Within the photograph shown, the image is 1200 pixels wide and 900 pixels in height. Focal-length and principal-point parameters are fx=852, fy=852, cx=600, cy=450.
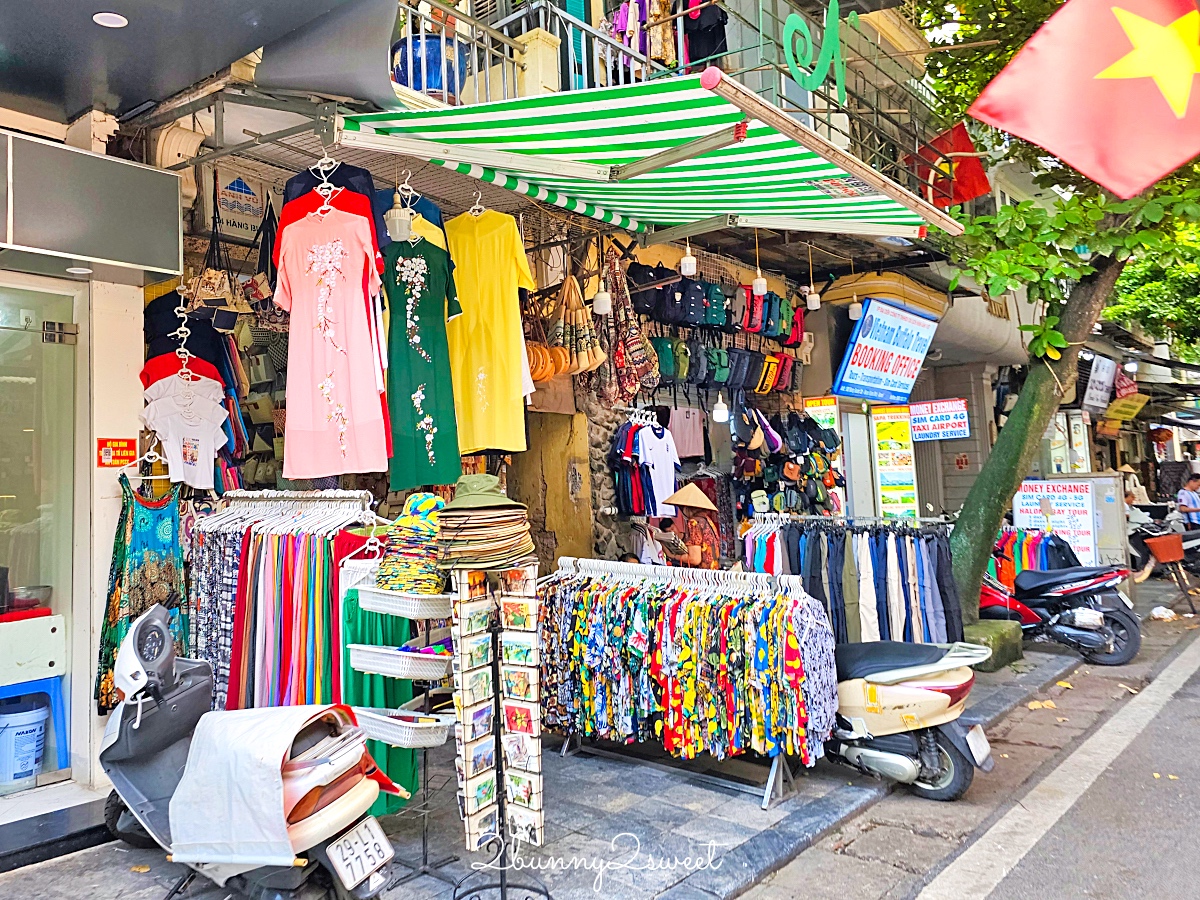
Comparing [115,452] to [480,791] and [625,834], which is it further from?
[625,834]

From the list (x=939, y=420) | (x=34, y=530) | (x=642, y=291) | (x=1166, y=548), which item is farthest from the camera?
(x=939, y=420)

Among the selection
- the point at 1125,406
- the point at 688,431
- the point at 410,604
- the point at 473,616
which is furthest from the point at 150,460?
the point at 1125,406

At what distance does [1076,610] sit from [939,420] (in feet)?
17.2

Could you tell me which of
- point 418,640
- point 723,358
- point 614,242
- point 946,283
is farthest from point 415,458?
point 946,283

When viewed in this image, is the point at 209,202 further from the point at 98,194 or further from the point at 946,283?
the point at 946,283

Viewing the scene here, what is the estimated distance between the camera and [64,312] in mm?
5176

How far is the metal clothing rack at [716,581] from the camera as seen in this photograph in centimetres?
492

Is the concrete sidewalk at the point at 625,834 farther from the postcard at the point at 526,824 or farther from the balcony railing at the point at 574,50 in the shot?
the balcony railing at the point at 574,50

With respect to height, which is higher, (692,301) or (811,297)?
(811,297)

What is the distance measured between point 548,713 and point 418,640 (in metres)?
1.26

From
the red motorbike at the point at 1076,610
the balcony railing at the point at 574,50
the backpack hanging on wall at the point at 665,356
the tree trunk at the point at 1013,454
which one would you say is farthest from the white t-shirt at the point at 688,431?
the balcony railing at the point at 574,50

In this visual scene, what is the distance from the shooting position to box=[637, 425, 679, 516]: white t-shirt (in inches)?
352

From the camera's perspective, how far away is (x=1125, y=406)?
74.9 ft

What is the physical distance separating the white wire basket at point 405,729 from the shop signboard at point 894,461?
36.7 feet
